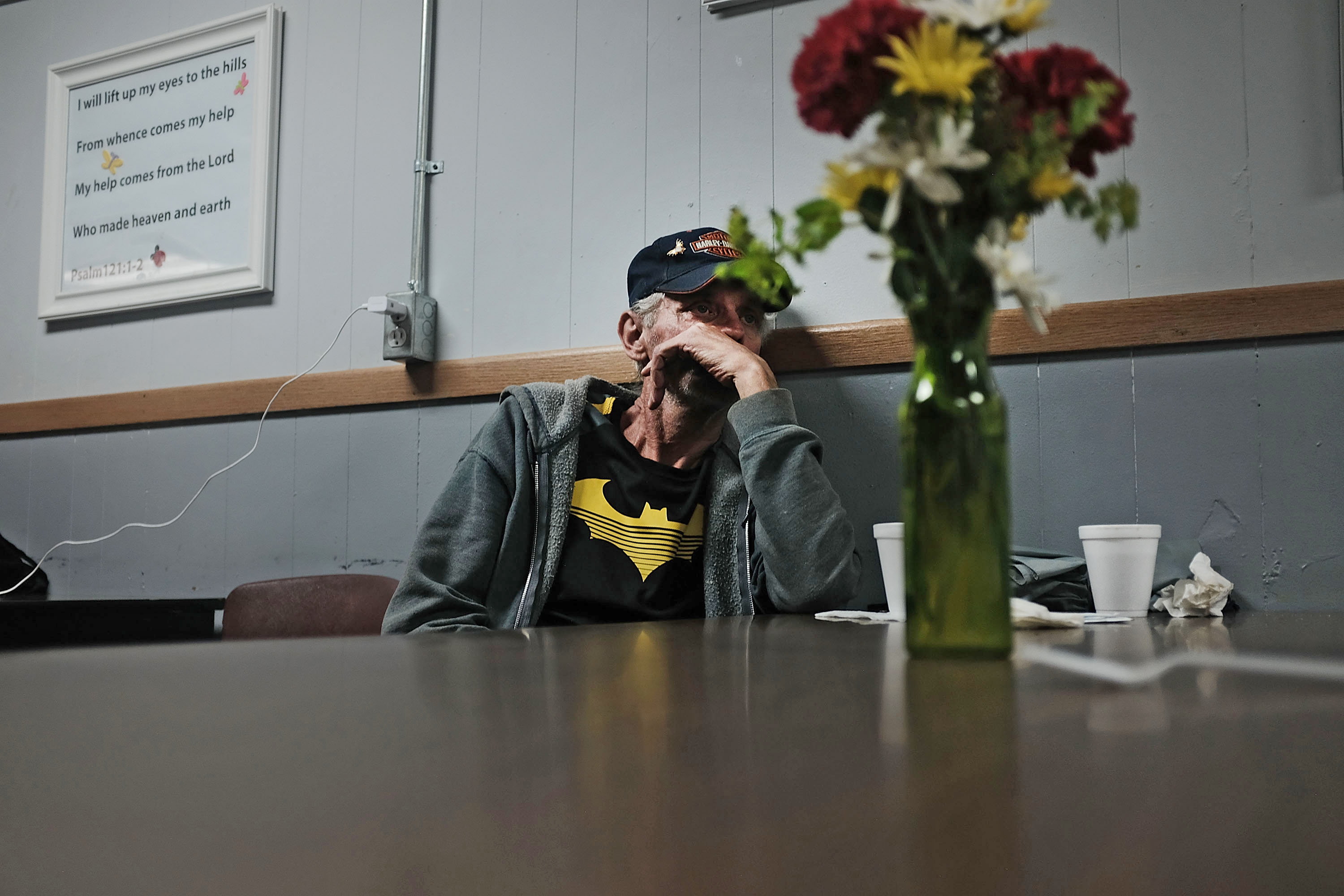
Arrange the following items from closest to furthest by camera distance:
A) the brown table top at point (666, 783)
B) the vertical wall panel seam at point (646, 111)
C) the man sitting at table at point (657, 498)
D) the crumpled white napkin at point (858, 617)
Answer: the brown table top at point (666, 783)
the crumpled white napkin at point (858, 617)
the man sitting at table at point (657, 498)
the vertical wall panel seam at point (646, 111)

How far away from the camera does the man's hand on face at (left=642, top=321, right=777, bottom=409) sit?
1.65 m

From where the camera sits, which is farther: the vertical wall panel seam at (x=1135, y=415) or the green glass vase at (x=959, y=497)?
the vertical wall panel seam at (x=1135, y=415)

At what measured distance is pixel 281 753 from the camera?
1.00 feet

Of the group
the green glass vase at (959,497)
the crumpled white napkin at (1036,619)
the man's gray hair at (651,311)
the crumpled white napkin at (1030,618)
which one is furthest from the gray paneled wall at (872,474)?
the green glass vase at (959,497)

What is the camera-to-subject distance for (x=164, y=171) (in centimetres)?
257

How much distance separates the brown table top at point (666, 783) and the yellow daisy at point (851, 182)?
277mm

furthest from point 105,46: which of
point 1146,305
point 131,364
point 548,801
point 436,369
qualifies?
point 548,801

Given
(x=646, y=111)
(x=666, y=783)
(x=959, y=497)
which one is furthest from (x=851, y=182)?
(x=646, y=111)

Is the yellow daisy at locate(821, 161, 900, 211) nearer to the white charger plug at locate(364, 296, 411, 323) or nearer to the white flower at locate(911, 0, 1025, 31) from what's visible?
the white flower at locate(911, 0, 1025, 31)

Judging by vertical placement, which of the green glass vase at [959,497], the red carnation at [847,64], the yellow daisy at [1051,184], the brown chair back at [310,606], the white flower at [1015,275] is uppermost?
the red carnation at [847,64]

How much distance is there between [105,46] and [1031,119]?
2.99 metres

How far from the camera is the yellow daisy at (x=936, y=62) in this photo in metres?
0.52

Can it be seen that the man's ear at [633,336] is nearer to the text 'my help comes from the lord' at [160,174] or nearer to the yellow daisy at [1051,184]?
the text 'my help comes from the lord' at [160,174]

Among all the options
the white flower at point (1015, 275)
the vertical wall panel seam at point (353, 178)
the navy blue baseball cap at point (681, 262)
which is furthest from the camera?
the vertical wall panel seam at point (353, 178)
